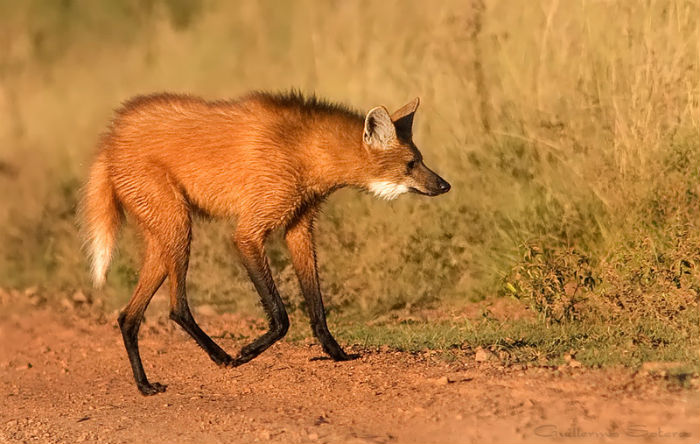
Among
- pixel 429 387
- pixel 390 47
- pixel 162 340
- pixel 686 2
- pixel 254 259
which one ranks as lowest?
pixel 162 340

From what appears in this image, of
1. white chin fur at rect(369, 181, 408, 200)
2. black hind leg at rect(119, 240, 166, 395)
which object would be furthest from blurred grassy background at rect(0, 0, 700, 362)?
black hind leg at rect(119, 240, 166, 395)

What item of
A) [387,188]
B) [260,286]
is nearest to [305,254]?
[260,286]

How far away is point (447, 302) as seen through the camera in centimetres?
832

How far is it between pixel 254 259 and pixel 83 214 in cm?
128

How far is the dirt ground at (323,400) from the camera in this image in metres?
4.80

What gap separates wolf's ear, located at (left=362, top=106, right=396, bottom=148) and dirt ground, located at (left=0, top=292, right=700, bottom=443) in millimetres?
1408

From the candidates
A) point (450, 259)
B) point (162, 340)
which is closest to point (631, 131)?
point (450, 259)

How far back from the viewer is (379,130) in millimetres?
6715

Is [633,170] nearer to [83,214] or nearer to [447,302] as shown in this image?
[447,302]

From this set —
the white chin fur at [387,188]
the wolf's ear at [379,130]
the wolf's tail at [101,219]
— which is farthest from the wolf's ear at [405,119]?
the wolf's tail at [101,219]

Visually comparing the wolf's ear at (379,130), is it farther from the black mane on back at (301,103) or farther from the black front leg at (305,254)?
the black front leg at (305,254)

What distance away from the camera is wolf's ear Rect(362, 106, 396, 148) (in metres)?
6.62

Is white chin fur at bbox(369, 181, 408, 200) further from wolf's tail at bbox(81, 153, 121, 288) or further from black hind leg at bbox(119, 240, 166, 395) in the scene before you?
wolf's tail at bbox(81, 153, 121, 288)

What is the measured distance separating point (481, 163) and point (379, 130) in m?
2.21
